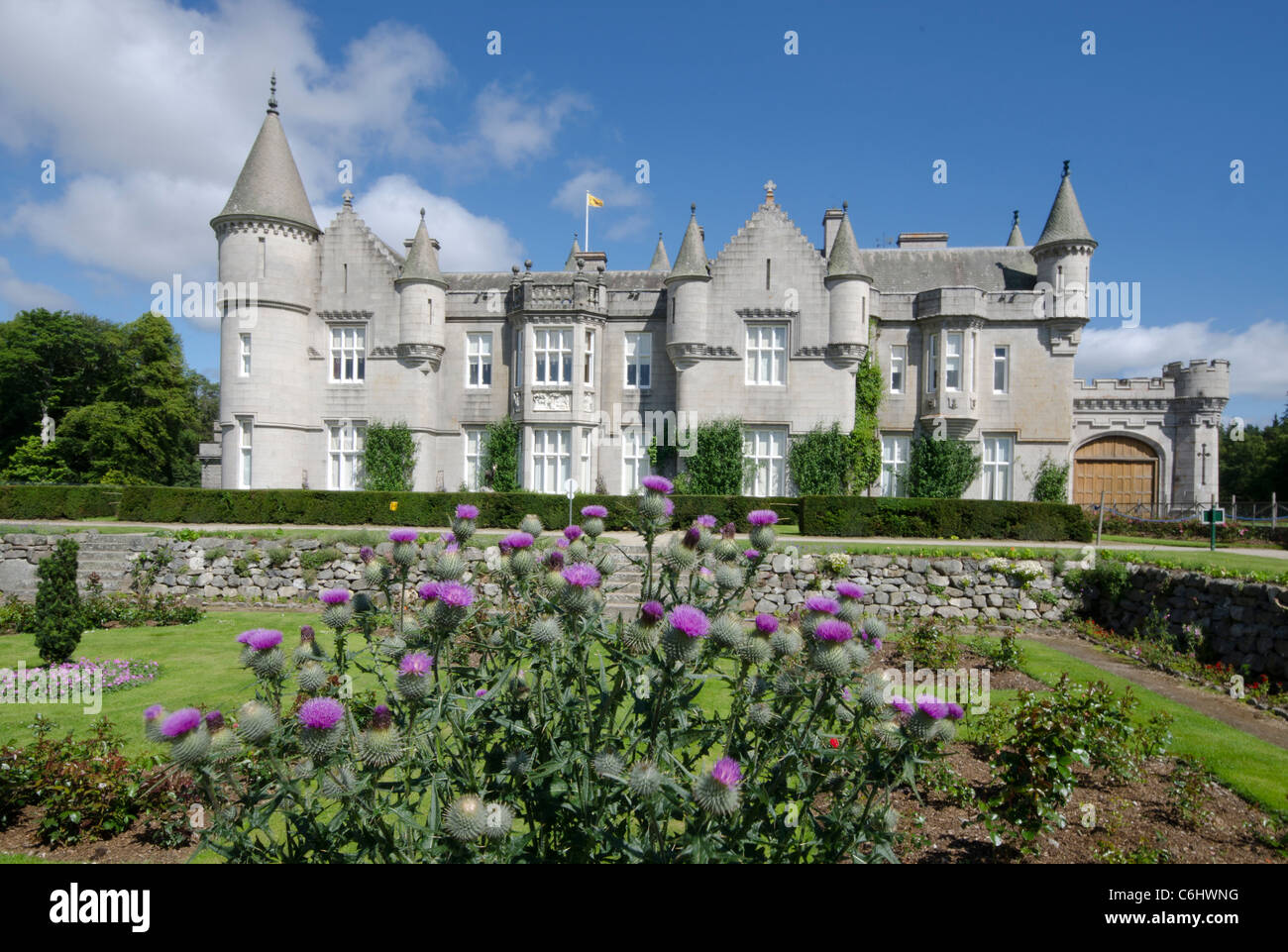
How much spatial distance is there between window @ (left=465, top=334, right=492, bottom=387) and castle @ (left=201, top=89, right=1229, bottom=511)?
8cm

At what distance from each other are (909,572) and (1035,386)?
1545 centimetres

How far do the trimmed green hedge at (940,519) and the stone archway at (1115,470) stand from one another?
1271cm

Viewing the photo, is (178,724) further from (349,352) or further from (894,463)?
(349,352)

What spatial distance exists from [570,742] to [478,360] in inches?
993

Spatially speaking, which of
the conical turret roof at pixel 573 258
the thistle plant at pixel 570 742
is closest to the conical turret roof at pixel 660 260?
the conical turret roof at pixel 573 258

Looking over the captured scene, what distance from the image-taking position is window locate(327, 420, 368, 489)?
26.0 meters

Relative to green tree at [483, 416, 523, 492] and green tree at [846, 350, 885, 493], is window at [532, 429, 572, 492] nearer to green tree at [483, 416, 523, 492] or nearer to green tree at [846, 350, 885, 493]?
green tree at [483, 416, 523, 492]

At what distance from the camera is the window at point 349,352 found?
1028 inches

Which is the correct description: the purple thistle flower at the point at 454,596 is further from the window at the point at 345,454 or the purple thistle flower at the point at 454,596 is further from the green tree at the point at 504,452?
the window at the point at 345,454

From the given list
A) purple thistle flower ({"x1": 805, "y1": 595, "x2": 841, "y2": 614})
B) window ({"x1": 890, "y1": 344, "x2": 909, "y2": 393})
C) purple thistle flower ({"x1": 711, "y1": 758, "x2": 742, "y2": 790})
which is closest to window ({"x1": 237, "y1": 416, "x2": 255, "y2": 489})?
window ({"x1": 890, "y1": 344, "x2": 909, "y2": 393})

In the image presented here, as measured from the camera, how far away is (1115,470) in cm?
2916

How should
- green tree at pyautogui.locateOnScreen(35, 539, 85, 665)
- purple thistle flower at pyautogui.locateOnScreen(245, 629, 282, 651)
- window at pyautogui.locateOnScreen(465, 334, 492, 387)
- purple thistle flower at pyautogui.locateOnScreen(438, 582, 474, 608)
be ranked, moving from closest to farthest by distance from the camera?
purple thistle flower at pyautogui.locateOnScreen(438, 582, 474, 608) → purple thistle flower at pyautogui.locateOnScreen(245, 629, 282, 651) → green tree at pyautogui.locateOnScreen(35, 539, 85, 665) → window at pyautogui.locateOnScreen(465, 334, 492, 387)
